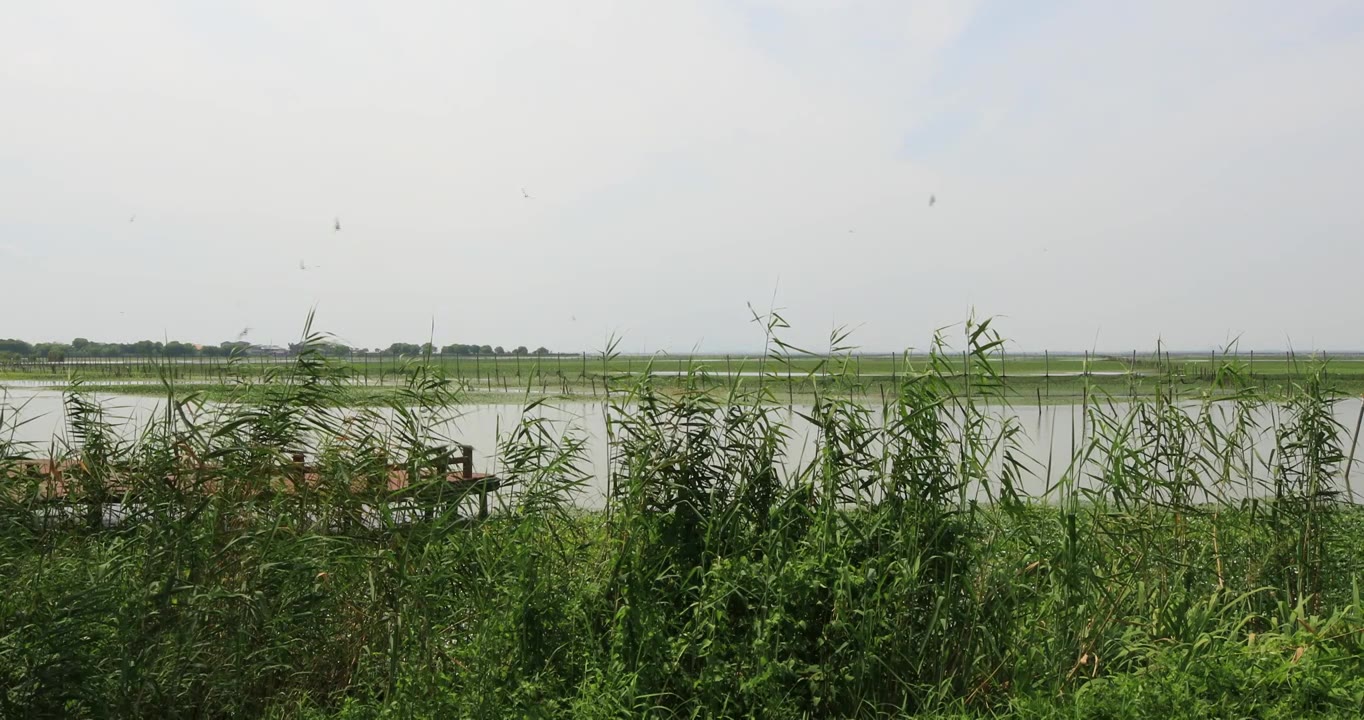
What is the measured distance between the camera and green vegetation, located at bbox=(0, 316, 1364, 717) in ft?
12.9

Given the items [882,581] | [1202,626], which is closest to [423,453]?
[882,581]

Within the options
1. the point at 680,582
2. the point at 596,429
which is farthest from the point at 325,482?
the point at 596,429

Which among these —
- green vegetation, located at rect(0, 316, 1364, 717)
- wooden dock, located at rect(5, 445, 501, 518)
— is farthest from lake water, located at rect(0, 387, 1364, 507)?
green vegetation, located at rect(0, 316, 1364, 717)

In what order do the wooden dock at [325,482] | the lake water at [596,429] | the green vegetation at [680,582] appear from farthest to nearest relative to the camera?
the lake water at [596,429] < the wooden dock at [325,482] < the green vegetation at [680,582]

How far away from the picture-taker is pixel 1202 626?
13.5ft

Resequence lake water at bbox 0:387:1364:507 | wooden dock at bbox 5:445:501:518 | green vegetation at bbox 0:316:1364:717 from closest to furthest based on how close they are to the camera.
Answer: green vegetation at bbox 0:316:1364:717 → wooden dock at bbox 5:445:501:518 → lake water at bbox 0:387:1364:507

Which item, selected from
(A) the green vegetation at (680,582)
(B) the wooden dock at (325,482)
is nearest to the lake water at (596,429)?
(B) the wooden dock at (325,482)

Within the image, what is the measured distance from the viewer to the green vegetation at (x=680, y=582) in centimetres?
393

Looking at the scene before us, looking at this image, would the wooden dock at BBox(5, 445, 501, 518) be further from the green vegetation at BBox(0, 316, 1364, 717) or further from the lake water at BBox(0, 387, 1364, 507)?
the lake water at BBox(0, 387, 1364, 507)

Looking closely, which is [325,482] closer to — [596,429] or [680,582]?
[680,582]

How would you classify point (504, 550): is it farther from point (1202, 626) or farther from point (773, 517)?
point (1202, 626)

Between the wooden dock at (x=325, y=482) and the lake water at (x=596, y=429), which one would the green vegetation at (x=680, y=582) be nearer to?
the wooden dock at (x=325, y=482)

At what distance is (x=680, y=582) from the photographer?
4402 mm

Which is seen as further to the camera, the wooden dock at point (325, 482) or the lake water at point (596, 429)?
the lake water at point (596, 429)
